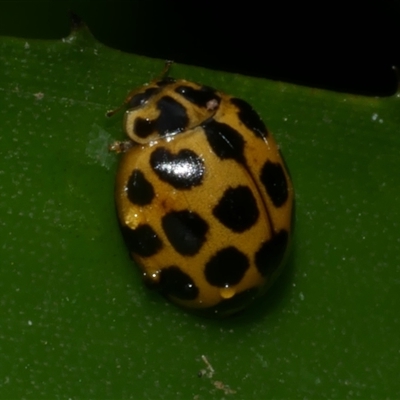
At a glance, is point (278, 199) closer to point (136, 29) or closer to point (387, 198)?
point (387, 198)

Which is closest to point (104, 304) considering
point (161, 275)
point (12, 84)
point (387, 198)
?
point (161, 275)

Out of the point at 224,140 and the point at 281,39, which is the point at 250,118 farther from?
the point at 281,39

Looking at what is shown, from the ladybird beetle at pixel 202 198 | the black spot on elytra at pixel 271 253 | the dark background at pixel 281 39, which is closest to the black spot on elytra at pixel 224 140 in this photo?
the ladybird beetle at pixel 202 198

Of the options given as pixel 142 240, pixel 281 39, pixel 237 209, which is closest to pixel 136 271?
pixel 142 240

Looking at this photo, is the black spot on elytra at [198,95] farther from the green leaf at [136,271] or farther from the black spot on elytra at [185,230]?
the black spot on elytra at [185,230]

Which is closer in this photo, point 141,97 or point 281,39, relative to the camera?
point 141,97

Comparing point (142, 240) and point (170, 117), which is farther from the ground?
point (170, 117)
